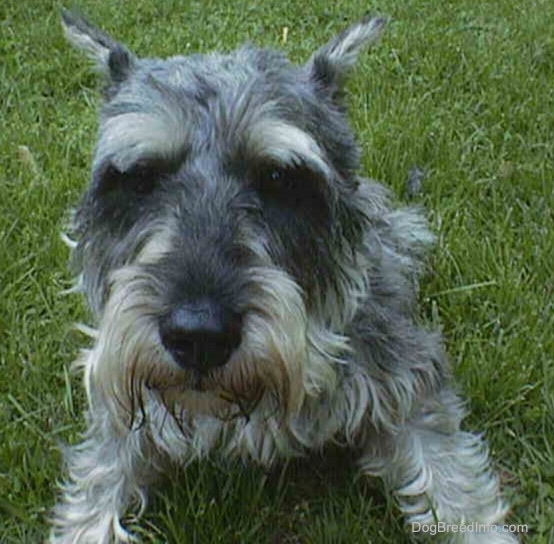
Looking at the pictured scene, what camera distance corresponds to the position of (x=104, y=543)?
11.3 feet

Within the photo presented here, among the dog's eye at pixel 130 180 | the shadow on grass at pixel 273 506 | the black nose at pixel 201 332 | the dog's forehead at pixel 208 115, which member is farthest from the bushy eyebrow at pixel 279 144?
the shadow on grass at pixel 273 506

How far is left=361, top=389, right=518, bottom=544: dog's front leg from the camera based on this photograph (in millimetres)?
3381

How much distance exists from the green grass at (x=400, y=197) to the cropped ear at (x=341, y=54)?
122 cm

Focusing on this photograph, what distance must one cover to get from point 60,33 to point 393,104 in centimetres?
251

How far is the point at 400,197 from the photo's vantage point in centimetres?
509

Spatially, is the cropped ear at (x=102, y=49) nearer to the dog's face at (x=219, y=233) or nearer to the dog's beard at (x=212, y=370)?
the dog's face at (x=219, y=233)

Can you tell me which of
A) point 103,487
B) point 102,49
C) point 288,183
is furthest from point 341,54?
point 103,487

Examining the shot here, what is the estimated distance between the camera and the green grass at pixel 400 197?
3.54m

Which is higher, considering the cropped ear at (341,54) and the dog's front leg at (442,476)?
the cropped ear at (341,54)

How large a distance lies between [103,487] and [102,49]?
4.75 feet

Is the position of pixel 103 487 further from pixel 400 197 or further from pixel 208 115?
pixel 400 197

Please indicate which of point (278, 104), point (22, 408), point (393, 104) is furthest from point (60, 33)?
point (278, 104)

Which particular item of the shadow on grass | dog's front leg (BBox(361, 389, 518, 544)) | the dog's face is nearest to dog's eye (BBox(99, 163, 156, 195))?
the dog's face

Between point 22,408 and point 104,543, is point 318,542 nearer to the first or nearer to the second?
point 104,543
